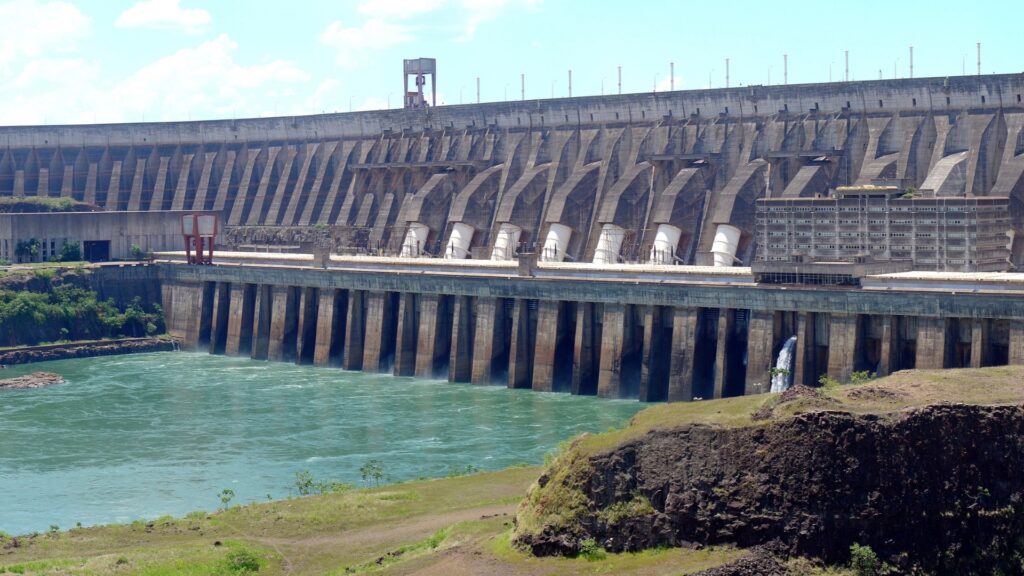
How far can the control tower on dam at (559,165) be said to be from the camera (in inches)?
3174

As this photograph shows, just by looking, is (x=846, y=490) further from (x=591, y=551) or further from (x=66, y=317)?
(x=66, y=317)

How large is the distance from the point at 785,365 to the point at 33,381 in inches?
1534

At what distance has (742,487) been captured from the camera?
31484mm

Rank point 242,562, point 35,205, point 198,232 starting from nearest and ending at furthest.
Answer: point 242,562, point 198,232, point 35,205

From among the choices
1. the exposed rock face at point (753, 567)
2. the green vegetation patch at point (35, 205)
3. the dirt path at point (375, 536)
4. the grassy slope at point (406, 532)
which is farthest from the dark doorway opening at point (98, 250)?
the exposed rock face at point (753, 567)

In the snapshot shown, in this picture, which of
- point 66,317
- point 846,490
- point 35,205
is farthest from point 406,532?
point 35,205

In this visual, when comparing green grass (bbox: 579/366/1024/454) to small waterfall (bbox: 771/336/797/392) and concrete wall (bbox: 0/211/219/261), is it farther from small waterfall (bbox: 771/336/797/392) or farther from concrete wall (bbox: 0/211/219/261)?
concrete wall (bbox: 0/211/219/261)

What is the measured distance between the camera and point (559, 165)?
96875 mm

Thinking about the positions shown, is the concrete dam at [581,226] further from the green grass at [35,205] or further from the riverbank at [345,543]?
the riverbank at [345,543]

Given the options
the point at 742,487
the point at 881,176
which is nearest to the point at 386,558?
the point at 742,487

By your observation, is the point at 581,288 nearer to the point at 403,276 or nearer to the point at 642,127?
the point at 403,276

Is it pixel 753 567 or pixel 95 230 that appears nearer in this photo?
pixel 753 567

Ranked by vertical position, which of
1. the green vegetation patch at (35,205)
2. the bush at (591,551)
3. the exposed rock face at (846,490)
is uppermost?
the green vegetation patch at (35,205)

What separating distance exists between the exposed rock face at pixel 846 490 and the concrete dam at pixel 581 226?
2386 centimetres
